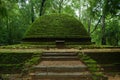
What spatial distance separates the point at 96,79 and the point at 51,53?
366 cm

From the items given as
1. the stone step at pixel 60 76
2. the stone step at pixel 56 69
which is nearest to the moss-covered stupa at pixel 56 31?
the stone step at pixel 56 69

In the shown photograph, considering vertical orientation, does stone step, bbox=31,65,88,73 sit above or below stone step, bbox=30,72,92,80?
above

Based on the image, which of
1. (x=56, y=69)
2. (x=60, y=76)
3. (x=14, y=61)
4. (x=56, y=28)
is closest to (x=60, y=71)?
(x=56, y=69)

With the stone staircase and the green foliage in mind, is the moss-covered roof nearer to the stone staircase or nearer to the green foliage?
the green foliage

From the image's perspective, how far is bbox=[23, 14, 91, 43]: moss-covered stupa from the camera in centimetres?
1645

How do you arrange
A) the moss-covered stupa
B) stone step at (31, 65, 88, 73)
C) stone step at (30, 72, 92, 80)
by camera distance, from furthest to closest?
1. the moss-covered stupa
2. stone step at (31, 65, 88, 73)
3. stone step at (30, 72, 92, 80)

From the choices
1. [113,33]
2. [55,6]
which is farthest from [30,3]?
[113,33]

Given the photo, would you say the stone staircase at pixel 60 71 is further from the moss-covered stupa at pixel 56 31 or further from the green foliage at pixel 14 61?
the moss-covered stupa at pixel 56 31

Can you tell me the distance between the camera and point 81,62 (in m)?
10.1

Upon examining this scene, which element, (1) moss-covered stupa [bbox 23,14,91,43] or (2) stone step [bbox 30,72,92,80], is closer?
(2) stone step [bbox 30,72,92,80]

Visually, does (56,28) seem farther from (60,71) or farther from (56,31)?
(60,71)

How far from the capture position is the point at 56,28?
17.3m

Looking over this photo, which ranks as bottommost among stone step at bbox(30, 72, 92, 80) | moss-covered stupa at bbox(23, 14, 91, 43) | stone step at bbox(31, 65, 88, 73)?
stone step at bbox(30, 72, 92, 80)

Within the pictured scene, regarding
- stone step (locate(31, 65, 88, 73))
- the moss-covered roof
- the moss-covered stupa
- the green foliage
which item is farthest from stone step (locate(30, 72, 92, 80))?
the moss-covered roof
